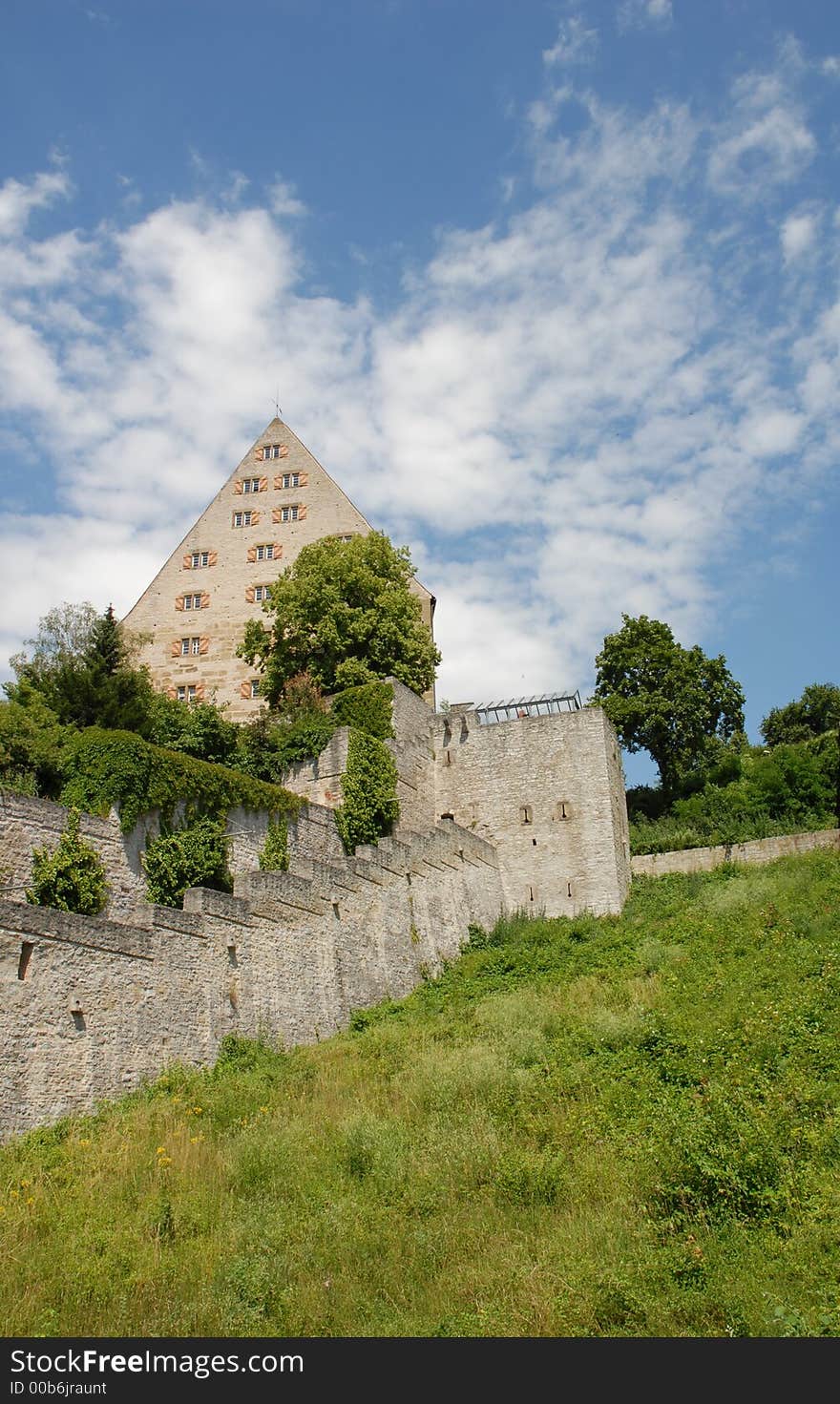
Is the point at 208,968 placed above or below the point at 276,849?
below

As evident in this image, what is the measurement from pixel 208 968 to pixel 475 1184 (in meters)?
7.34

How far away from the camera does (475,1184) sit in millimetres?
12484

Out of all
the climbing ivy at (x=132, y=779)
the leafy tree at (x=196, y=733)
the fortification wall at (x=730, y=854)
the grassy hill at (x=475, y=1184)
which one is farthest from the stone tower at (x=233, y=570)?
the grassy hill at (x=475, y=1184)

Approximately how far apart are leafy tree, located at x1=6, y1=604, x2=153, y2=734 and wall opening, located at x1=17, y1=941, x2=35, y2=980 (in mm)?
9770

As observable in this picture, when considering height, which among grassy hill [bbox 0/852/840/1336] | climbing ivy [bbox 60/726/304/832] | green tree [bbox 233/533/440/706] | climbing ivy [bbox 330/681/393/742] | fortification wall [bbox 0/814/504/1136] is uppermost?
green tree [bbox 233/533/440/706]

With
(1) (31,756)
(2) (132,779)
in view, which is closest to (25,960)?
(2) (132,779)

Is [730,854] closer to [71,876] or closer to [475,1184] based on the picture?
[71,876]

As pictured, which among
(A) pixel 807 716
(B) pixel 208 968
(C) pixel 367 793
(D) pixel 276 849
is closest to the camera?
(B) pixel 208 968

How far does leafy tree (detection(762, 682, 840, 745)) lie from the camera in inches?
2197

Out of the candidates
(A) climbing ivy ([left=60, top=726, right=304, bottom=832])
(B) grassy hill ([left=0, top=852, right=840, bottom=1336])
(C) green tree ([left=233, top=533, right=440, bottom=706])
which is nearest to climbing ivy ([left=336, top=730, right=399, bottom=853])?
(C) green tree ([left=233, top=533, right=440, bottom=706])

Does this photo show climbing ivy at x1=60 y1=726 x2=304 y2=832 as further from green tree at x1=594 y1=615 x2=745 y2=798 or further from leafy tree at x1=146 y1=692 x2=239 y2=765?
green tree at x1=594 y1=615 x2=745 y2=798
